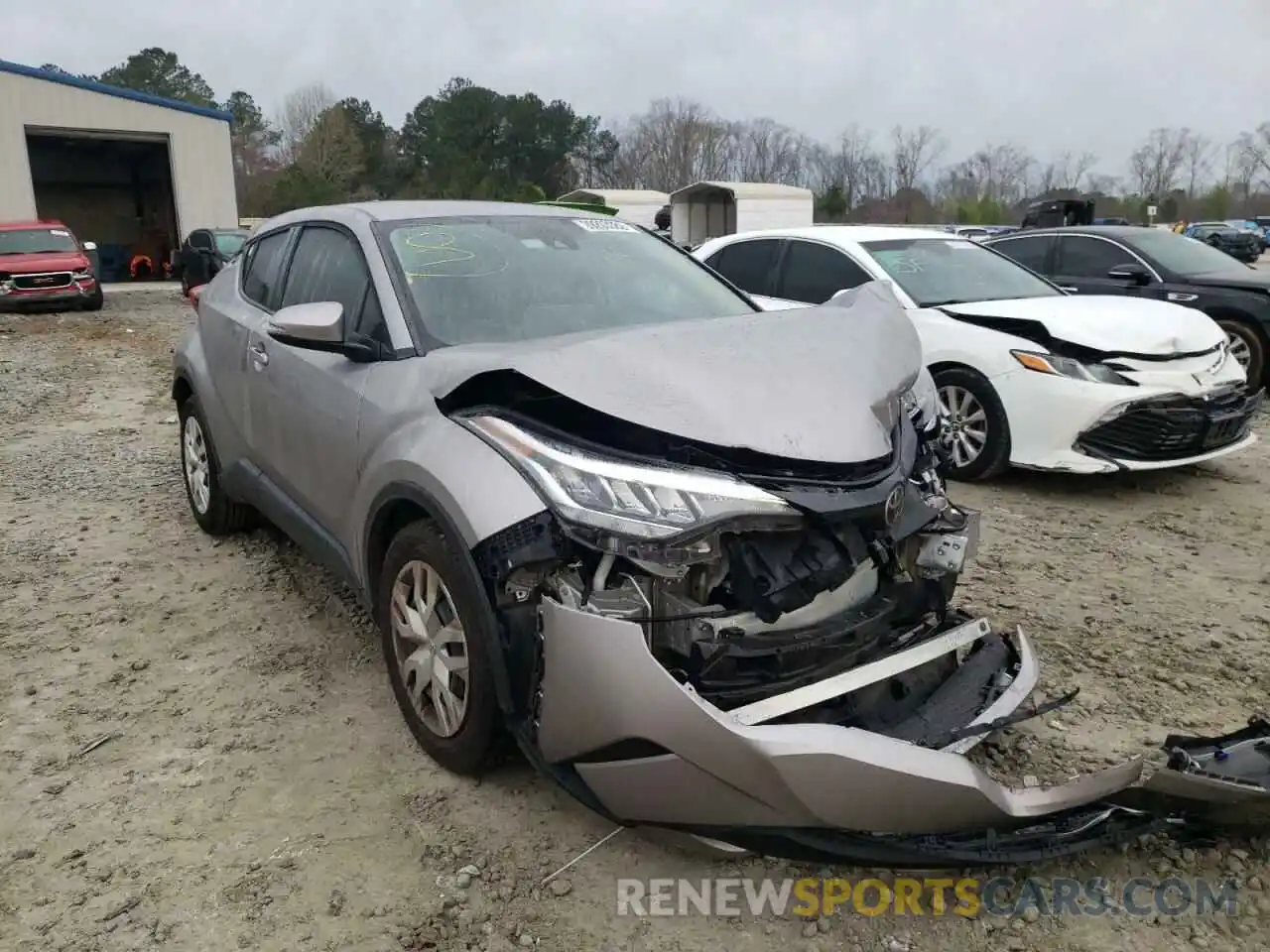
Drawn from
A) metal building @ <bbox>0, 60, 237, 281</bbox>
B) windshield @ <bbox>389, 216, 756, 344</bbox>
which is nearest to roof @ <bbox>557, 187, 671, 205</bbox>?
metal building @ <bbox>0, 60, 237, 281</bbox>

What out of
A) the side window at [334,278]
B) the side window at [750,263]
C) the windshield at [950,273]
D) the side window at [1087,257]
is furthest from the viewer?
the side window at [1087,257]

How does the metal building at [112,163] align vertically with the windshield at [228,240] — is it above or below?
above

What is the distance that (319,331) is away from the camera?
2.97 m

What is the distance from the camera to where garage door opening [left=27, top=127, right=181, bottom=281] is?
3038cm

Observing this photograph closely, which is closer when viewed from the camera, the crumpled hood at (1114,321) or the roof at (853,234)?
the crumpled hood at (1114,321)

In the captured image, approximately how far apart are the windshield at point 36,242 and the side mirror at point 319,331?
17753 millimetres

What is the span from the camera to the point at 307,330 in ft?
9.77

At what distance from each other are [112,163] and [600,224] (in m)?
34.4

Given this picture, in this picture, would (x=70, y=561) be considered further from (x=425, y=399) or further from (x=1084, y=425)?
(x=1084, y=425)

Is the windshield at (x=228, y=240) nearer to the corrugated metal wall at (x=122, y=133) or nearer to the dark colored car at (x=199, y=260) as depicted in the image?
the dark colored car at (x=199, y=260)

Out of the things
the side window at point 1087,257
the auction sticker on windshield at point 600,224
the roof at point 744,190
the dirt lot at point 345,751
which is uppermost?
the roof at point 744,190

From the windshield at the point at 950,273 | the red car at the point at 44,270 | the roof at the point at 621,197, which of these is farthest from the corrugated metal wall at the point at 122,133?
the windshield at the point at 950,273

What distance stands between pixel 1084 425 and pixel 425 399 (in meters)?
3.98

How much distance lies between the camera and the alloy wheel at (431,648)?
2668 mm
